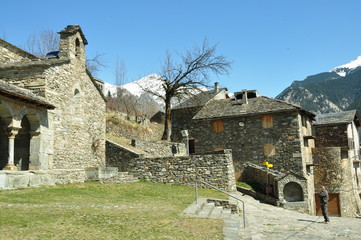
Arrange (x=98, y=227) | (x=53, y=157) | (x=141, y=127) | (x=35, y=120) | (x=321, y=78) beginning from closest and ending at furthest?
(x=98, y=227), (x=35, y=120), (x=53, y=157), (x=141, y=127), (x=321, y=78)

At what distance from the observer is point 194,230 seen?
725 centimetres

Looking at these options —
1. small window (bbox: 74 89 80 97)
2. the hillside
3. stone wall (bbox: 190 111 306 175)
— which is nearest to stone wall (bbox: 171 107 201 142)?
stone wall (bbox: 190 111 306 175)

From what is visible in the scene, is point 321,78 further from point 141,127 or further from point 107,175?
point 107,175

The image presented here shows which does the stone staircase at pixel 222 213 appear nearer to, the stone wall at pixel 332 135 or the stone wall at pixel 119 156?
the stone wall at pixel 119 156

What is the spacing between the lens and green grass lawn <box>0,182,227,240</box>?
627 cm

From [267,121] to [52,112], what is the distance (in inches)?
709

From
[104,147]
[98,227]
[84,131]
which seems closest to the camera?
[98,227]

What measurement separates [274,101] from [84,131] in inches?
679

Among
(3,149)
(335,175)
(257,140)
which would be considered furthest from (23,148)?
(335,175)

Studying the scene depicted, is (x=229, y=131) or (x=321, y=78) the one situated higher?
(x=321, y=78)

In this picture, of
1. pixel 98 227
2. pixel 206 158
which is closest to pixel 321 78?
pixel 206 158

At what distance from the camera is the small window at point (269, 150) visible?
26.7 meters

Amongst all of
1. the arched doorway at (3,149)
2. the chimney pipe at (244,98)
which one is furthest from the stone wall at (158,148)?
the arched doorway at (3,149)

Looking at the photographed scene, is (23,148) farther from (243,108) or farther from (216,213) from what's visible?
(243,108)
